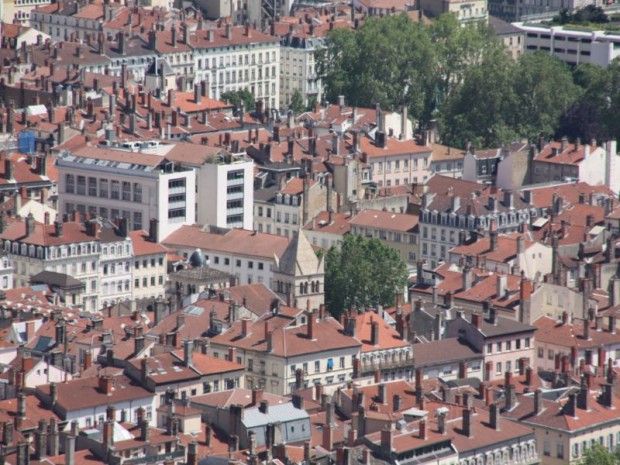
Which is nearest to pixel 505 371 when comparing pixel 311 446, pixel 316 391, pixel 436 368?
pixel 436 368

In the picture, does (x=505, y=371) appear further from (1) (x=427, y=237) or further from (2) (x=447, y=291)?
(1) (x=427, y=237)

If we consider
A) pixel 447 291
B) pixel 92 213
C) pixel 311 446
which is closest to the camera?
pixel 311 446

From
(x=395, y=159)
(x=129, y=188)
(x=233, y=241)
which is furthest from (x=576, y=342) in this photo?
(x=395, y=159)

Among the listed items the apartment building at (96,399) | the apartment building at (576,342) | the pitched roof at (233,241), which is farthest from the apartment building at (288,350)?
the pitched roof at (233,241)

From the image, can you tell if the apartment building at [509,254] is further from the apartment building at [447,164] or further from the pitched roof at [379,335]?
the apartment building at [447,164]

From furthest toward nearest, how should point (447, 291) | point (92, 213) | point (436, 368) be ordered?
point (92, 213) < point (447, 291) < point (436, 368)

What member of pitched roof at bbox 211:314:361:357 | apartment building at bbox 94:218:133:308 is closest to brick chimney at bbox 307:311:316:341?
pitched roof at bbox 211:314:361:357

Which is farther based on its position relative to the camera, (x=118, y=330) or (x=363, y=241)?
(x=363, y=241)
